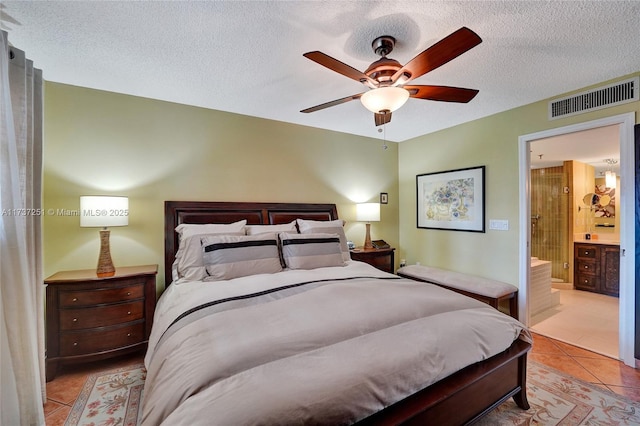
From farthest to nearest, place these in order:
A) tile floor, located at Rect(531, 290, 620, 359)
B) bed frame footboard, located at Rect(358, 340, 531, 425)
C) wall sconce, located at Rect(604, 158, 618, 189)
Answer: wall sconce, located at Rect(604, 158, 618, 189)
tile floor, located at Rect(531, 290, 620, 359)
bed frame footboard, located at Rect(358, 340, 531, 425)

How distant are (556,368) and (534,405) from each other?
29.8 inches

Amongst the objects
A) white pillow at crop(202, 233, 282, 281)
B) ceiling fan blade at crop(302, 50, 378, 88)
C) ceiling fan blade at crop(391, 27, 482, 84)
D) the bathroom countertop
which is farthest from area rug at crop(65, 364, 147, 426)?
the bathroom countertop

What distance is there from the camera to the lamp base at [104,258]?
239cm

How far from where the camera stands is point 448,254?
3.95m

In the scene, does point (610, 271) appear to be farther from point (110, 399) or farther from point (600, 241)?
point (110, 399)

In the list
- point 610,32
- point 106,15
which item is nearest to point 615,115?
point 610,32

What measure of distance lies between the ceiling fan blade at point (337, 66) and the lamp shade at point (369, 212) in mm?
2168

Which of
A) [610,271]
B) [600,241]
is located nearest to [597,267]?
[610,271]

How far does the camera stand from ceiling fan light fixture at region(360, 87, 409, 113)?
1.76 metres

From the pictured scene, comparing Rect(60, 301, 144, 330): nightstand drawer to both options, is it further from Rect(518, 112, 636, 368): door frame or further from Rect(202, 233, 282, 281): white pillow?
Rect(518, 112, 636, 368): door frame

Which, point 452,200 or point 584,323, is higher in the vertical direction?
point 452,200

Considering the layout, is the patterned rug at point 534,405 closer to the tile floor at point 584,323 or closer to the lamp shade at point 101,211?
the tile floor at point 584,323

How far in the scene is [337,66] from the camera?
1660 mm

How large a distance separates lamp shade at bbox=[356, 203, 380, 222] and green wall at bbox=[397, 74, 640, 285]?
0.92 meters
